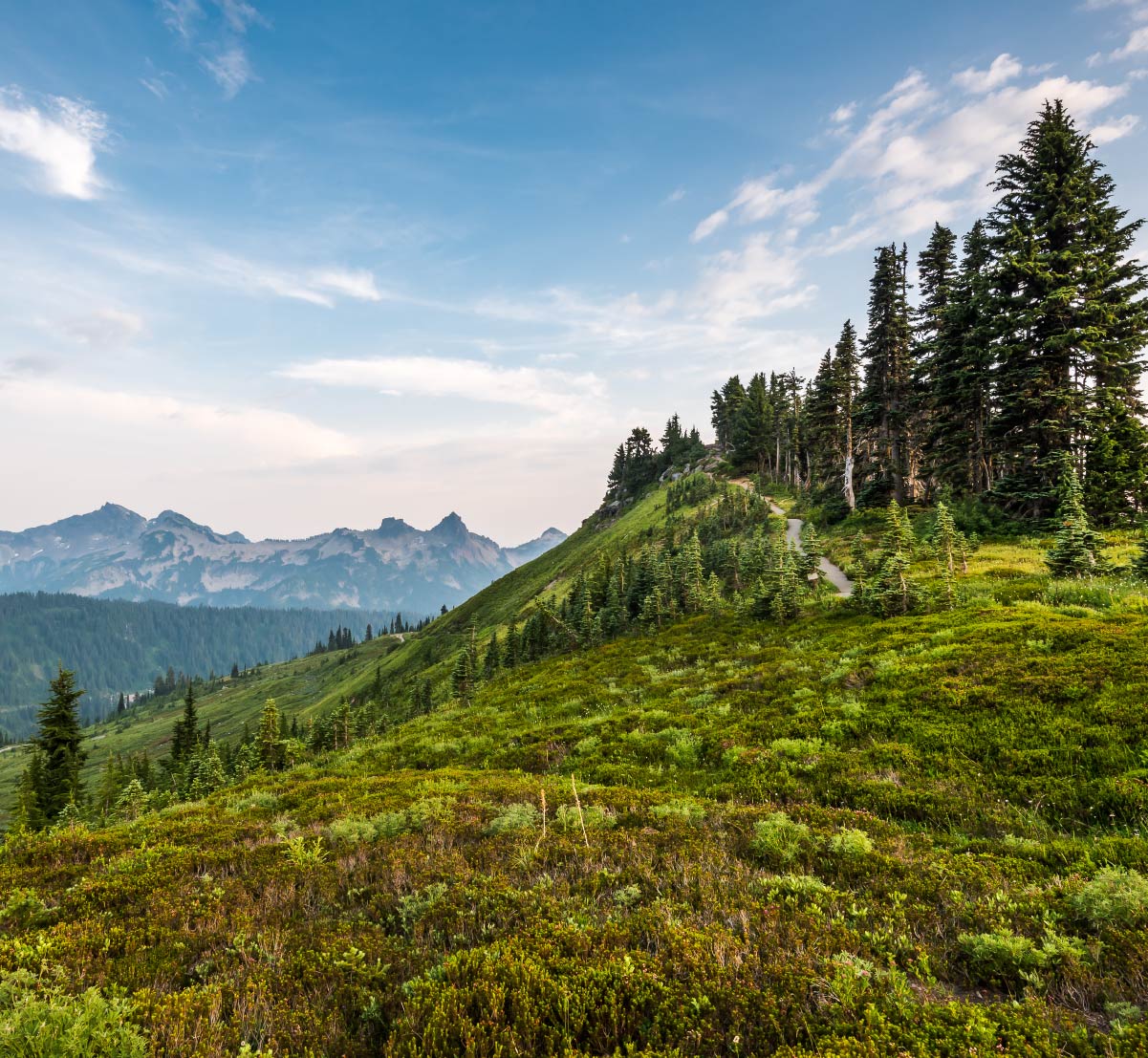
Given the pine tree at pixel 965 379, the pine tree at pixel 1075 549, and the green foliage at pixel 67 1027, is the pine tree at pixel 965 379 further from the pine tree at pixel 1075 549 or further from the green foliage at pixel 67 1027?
the green foliage at pixel 67 1027

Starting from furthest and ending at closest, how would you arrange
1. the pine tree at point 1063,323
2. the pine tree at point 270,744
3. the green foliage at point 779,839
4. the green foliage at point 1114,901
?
the pine tree at point 270,744
the pine tree at point 1063,323
the green foliage at point 779,839
the green foliage at point 1114,901

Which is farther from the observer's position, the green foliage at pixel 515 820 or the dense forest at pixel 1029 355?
the dense forest at pixel 1029 355

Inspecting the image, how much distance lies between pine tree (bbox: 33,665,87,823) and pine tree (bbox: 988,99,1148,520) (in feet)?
227

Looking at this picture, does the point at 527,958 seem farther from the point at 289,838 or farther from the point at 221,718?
the point at 221,718

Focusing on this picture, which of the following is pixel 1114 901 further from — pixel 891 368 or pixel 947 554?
pixel 891 368

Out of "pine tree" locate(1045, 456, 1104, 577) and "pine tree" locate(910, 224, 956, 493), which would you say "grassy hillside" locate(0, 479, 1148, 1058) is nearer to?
"pine tree" locate(1045, 456, 1104, 577)

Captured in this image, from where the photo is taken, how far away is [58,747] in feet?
132

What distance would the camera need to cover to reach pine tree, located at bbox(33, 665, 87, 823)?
3959 centimetres

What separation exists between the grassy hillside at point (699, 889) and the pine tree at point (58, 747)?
3988 cm

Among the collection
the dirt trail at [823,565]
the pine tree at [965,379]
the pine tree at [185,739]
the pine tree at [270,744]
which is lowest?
the pine tree at [185,739]

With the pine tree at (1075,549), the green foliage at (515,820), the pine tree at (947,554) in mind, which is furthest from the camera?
the pine tree at (947,554)

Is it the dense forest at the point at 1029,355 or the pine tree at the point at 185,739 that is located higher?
the dense forest at the point at 1029,355

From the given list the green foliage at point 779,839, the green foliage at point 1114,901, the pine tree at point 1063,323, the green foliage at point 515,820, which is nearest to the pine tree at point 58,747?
the green foliage at point 515,820

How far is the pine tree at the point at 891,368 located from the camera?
44812 millimetres
